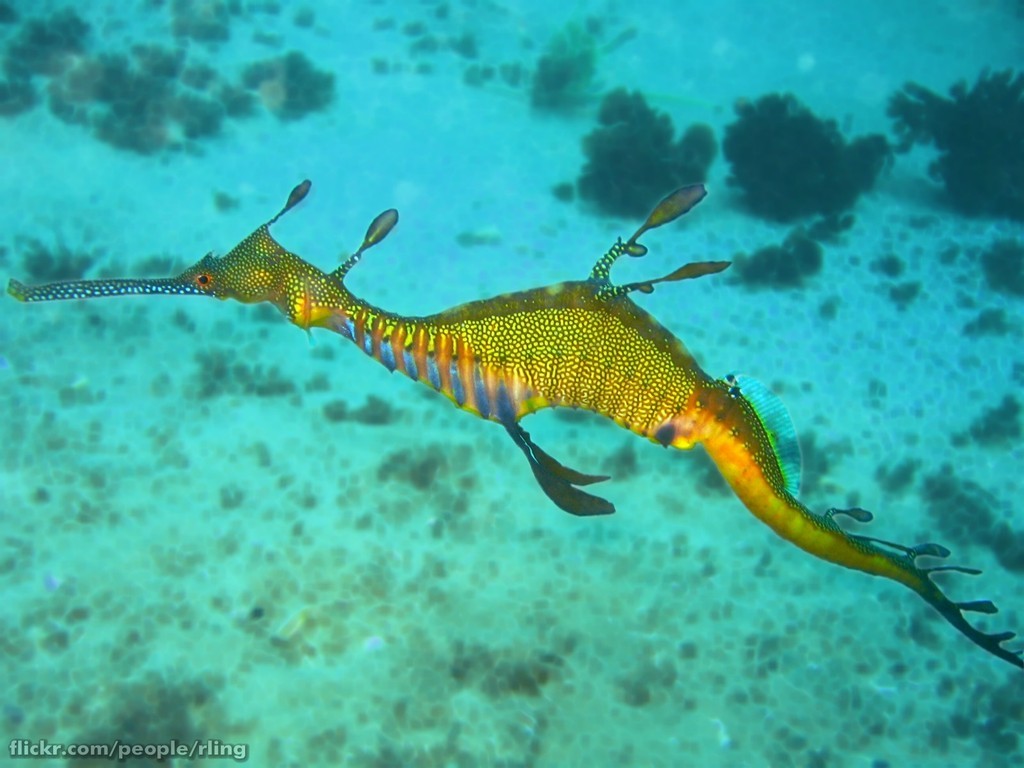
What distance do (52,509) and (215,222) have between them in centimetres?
445

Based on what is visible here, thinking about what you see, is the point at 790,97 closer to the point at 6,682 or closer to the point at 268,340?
the point at 268,340

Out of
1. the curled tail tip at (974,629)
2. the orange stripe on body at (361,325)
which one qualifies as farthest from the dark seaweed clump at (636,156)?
the curled tail tip at (974,629)

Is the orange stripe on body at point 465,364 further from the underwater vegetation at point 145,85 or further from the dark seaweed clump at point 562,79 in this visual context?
the dark seaweed clump at point 562,79

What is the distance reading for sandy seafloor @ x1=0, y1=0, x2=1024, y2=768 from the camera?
5.98 meters

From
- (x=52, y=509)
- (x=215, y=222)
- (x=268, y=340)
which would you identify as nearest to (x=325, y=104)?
(x=215, y=222)

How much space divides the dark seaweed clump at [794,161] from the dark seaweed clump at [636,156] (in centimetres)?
61

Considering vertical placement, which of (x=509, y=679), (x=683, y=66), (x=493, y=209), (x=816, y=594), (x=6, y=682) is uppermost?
(x=683, y=66)

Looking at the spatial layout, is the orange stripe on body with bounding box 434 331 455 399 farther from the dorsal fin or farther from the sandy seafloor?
the sandy seafloor

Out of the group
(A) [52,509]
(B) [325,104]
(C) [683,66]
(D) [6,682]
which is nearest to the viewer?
(D) [6,682]

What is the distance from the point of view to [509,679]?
241 inches

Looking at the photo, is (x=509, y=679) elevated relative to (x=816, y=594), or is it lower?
lower

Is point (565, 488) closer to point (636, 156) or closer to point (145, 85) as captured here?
point (636, 156)

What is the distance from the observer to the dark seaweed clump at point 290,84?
11.4 metres

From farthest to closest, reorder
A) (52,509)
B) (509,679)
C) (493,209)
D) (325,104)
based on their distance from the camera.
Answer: (325,104)
(493,209)
(52,509)
(509,679)
